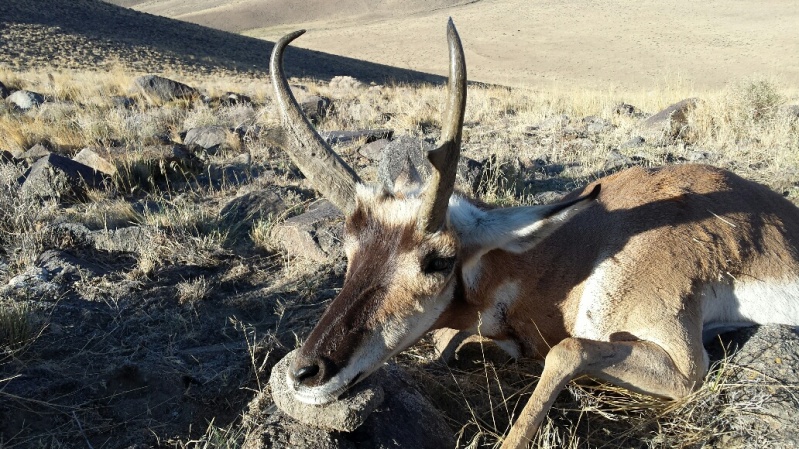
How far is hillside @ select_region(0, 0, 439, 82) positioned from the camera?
3088cm

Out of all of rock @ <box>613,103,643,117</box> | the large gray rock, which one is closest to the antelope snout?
rock @ <box>613,103,643,117</box>

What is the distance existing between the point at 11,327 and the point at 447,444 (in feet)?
9.97

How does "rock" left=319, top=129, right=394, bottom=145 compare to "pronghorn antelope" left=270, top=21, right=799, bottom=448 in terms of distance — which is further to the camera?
"rock" left=319, top=129, right=394, bottom=145

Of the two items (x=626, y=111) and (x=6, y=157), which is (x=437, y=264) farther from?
(x=626, y=111)

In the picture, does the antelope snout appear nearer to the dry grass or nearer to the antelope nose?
the antelope nose

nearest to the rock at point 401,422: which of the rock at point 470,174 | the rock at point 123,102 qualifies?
the rock at point 470,174

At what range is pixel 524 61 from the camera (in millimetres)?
58250

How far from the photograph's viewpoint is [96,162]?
764cm

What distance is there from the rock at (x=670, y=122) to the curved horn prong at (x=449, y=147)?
8674 millimetres

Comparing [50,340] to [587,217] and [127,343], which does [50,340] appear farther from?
[587,217]

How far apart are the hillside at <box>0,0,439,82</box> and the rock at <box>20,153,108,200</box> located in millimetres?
24748

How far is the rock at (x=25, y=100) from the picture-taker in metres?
13.6

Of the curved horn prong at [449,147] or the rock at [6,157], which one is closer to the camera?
the curved horn prong at [449,147]

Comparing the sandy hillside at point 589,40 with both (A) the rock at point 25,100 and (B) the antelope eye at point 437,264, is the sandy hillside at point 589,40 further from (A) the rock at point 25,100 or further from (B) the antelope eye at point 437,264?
(B) the antelope eye at point 437,264
